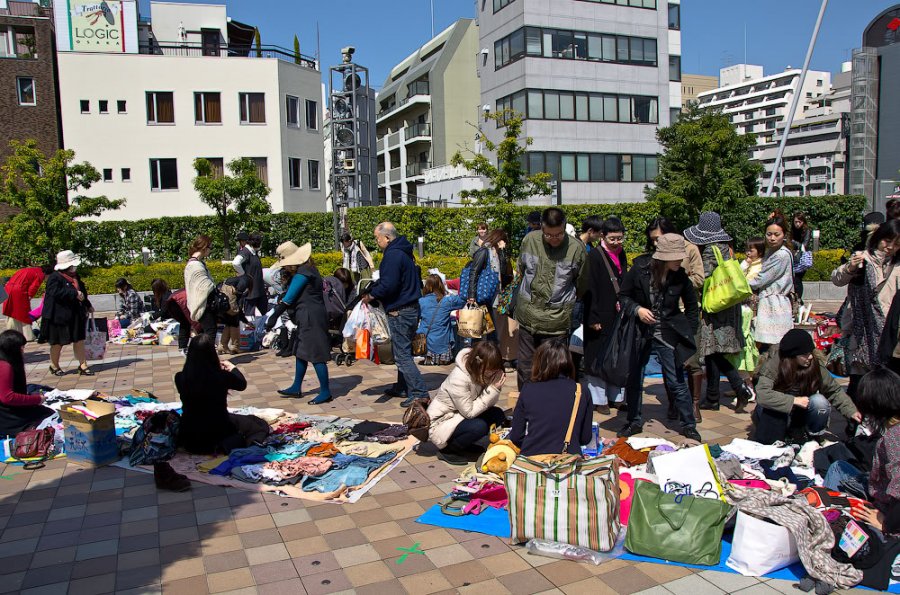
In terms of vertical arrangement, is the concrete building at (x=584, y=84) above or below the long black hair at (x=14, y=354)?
above

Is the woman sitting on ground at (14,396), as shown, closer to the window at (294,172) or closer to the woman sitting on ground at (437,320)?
the woman sitting on ground at (437,320)

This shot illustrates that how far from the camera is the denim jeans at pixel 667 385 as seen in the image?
6262mm

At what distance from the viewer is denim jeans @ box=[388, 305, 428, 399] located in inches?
299

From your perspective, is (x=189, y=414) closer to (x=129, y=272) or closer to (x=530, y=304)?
(x=530, y=304)

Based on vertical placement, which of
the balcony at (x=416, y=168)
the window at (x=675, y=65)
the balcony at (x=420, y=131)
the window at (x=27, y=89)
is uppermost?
the window at (x=675, y=65)

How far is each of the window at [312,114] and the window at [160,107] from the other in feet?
18.9

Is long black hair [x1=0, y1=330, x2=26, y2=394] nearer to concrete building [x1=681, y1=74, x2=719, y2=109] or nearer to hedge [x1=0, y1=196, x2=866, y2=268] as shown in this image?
hedge [x1=0, y1=196, x2=866, y2=268]

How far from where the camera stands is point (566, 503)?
4.21 metres

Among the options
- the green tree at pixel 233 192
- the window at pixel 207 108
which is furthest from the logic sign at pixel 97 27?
the green tree at pixel 233 192

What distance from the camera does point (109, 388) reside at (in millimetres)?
9125

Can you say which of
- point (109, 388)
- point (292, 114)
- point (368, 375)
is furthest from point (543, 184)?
point (109, 388)

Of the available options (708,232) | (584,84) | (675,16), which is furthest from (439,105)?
(708,232)

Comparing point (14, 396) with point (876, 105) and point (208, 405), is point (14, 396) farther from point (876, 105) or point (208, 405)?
point (876, 105)

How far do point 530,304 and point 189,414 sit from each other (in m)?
3.24
